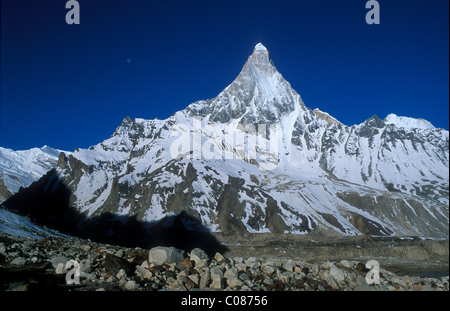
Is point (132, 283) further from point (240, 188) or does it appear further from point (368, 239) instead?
point (240, 188)

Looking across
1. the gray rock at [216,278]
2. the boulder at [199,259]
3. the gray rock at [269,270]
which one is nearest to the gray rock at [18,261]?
the boulder at [199,259]

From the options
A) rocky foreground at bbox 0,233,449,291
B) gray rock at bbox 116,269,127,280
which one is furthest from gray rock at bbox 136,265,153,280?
gray rock at bbox 116,269,127,280

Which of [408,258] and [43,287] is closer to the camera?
[43,287]

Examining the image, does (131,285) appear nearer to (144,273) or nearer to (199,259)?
(144,273)

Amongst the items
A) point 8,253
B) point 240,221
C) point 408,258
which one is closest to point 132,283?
point 8,253

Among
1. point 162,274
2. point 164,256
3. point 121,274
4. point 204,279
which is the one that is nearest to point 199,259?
point 164,256

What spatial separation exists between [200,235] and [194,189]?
1474 inches

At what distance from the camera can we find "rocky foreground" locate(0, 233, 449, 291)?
42.8 feet

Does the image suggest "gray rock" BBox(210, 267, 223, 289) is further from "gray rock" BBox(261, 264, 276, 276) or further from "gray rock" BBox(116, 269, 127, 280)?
"gray rock" BBox(116, 269, 127, 280)

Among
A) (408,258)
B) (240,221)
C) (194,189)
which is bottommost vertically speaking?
(408,258)

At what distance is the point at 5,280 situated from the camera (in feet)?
40.7

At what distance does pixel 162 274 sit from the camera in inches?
566

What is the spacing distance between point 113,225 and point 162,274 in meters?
158
